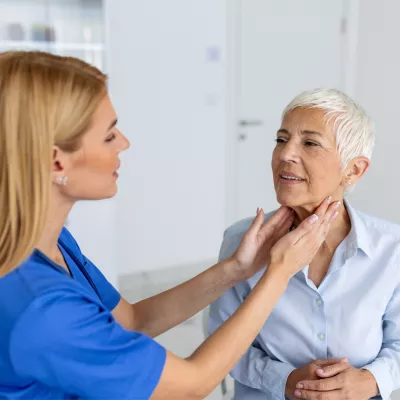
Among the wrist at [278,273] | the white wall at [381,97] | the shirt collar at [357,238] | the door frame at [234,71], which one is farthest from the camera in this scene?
the door frame at [234,71]

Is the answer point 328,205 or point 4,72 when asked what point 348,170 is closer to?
point 328,205

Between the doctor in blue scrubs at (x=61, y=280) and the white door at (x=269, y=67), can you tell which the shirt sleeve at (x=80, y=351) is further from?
the white door at (x=269, y=67)

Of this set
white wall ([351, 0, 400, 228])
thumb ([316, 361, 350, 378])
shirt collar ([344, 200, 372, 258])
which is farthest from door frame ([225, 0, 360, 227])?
thumb ([316, 361, 350, 378])

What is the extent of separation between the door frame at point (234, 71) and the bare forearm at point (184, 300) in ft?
9.72

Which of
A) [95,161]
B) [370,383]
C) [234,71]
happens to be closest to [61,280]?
[95,161]

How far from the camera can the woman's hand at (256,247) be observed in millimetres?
1474

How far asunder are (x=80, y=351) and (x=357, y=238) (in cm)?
82

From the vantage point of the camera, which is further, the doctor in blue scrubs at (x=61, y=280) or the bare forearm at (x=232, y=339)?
the bare forearm at (x=232, y=339)

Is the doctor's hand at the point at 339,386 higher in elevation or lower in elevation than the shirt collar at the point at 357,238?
lower

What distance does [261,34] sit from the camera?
434 centimetres

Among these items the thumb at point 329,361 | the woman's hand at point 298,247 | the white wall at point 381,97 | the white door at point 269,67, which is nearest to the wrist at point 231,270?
the woman's hand at point 298,247

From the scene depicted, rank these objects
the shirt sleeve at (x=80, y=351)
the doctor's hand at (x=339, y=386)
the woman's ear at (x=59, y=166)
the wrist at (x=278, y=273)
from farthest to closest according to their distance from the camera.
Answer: the doctor's hand at (x=339, y=386)
the wrist at (x=278, y=273)
the woman's ear at (x=59, y=166)
the shirt sleeve at (x=80, y=351)

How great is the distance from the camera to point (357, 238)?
147 cm

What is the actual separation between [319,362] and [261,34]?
3404 mm
